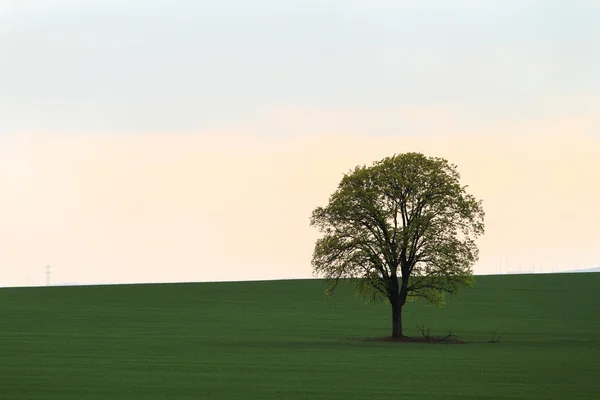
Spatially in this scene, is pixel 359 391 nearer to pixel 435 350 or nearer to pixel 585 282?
pixel 435 350

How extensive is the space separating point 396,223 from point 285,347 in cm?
1412

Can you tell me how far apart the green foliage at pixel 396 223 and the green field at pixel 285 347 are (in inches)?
197

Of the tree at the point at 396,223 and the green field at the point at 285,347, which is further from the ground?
the tree at the point at 396,223

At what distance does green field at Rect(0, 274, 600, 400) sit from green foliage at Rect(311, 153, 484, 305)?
501 cm

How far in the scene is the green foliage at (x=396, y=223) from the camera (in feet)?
220

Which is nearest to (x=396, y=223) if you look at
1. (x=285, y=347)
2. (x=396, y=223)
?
(x=396, y=223)

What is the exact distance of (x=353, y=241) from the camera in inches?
2638

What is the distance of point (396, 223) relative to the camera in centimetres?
6831

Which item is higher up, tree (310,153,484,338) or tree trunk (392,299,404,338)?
tree (310,153,484,338)

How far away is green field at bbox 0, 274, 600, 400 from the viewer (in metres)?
37.5

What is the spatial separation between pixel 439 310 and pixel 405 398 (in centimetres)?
6524

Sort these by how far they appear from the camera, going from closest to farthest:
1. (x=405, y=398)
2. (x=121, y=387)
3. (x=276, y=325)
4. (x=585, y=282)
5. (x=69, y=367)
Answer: (x=405, y=398) < (x=121, y=387) < (x=69, y=367) < (x=276, y=325) < (x=585, y=282)

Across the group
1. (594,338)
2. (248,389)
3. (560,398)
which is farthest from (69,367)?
(594,338)

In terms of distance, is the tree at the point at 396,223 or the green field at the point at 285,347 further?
the tree at the point at 396,223
